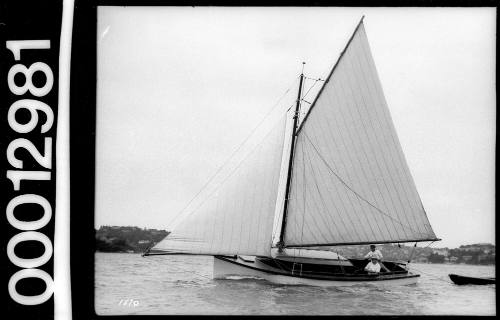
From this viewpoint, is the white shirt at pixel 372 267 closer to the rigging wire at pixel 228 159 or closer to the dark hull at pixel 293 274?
the dark hull at pixel 293 274

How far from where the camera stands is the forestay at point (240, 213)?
6281 millimetres

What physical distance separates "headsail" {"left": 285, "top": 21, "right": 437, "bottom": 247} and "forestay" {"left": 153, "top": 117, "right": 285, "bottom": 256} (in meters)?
0.49

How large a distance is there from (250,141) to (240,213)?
2.72ft

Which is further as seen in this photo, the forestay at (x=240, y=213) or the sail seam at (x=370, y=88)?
the forestay at (x=240, y=213)

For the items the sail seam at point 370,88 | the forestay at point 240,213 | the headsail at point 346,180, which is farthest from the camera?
the headsail at point 346,180

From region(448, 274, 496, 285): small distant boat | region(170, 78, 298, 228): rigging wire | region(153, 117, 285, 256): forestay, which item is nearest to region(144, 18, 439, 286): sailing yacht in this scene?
region(153, 117, 285, 256): forestay

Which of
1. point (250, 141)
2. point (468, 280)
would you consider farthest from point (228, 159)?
point (468, 280)

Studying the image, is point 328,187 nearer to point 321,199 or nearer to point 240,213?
point 321,199

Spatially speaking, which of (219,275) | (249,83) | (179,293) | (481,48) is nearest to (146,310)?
(179,293)

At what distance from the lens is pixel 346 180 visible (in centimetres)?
692

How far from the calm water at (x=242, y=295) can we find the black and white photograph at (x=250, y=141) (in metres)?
0.01

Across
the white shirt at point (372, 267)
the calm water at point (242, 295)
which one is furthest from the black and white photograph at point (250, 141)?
the white shirt at point (372, 267)

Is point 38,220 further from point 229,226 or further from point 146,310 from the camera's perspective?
point 229,226

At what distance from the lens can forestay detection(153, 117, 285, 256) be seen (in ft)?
20.6
